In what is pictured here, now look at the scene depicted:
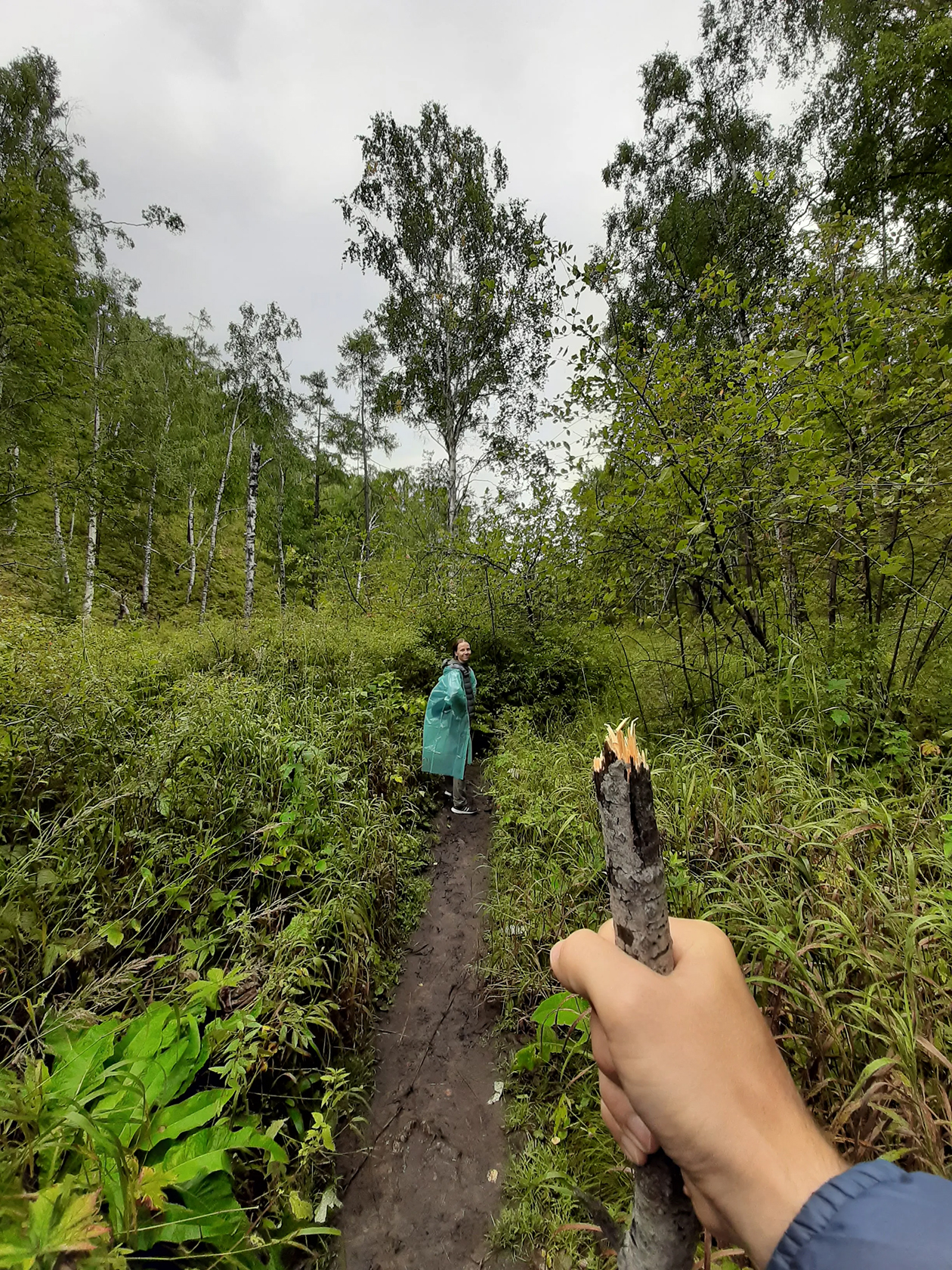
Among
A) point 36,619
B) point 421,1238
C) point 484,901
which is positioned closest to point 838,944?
point 421,1238

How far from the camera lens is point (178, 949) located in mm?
2389

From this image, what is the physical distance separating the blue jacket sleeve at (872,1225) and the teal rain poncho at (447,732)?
4797 millimetres

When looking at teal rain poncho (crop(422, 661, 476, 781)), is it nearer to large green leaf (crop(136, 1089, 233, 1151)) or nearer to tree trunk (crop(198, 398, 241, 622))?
large green leaf (crop(136, 1089, 233, 1151))

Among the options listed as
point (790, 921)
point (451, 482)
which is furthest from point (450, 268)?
point (790, 921)

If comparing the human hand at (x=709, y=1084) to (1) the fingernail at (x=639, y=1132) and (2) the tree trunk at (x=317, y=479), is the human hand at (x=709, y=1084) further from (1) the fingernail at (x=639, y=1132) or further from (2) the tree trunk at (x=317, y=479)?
(2) the tree trunk at (x=317, y=479)

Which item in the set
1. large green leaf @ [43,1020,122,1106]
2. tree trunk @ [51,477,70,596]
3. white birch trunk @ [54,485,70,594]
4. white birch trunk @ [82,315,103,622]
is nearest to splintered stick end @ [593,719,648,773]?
large green leaf @ [43,1020,122,1106]

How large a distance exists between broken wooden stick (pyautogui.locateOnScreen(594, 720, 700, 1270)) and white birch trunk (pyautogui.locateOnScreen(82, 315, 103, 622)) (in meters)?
9.03

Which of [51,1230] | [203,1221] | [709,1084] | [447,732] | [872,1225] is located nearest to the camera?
[872,1225]

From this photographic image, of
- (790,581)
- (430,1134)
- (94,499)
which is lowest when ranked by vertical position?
(430,1134)

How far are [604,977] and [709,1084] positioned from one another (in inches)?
7.0

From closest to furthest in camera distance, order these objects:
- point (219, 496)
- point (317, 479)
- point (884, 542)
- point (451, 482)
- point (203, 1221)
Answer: point (203, 1221) < point (884, 542) < point (451, 482) < point (219, 496) < point (317, 479)

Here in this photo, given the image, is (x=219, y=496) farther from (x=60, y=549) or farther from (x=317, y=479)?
(x=60, y=549)

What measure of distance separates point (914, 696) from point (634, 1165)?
3821mm

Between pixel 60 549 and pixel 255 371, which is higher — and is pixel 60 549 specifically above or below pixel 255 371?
below
